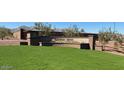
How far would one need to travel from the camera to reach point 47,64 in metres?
10.0

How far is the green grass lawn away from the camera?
9.95 m

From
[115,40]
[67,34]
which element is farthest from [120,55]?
[67,34]

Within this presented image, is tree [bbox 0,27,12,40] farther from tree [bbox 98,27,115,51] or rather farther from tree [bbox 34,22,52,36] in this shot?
tree [bbox 98,27,115,51]

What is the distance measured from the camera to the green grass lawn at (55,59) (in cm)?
995

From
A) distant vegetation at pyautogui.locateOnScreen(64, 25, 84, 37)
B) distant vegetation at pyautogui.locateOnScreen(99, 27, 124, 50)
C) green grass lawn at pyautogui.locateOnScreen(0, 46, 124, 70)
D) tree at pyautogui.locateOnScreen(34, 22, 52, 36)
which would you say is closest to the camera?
green grass lawn at pyautogui.locateOnScreen(0, 46, 124, 70)

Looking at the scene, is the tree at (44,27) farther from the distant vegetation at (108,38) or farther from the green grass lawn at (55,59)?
the distant vegetation at (108,38)

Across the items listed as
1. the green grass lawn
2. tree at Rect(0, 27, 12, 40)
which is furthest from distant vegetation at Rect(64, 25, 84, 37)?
tree at Rect(0, 27, 12, 40)

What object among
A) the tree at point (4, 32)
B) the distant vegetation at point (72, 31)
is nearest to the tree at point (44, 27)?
the distant vegetation at point (72, 31)

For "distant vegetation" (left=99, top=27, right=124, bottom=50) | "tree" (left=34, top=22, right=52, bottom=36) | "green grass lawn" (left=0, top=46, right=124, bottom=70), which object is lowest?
"green grass lawn" (left=0, top=46, right=124, bottom=70)

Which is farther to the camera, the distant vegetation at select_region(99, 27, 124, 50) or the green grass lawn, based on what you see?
the distant vegetation at select_region(99, 27, 124, 50)

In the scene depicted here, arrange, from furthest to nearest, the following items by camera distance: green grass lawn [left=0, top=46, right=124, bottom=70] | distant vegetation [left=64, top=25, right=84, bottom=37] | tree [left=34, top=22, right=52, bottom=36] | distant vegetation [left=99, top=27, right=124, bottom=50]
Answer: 1. distant vegetation [left=99, top=27, right=124, bottom=50]
2. distant vegetation [left=64, top=25, right=84, bottom=37]
3. tree [left=34, top=22, right=52, bottom=36]
4. green grass lawn [left=0, top=46, right=124, bottom=70]

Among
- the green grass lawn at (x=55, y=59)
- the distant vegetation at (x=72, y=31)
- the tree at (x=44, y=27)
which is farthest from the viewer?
the distant vegetation at (x=72, y=31)
